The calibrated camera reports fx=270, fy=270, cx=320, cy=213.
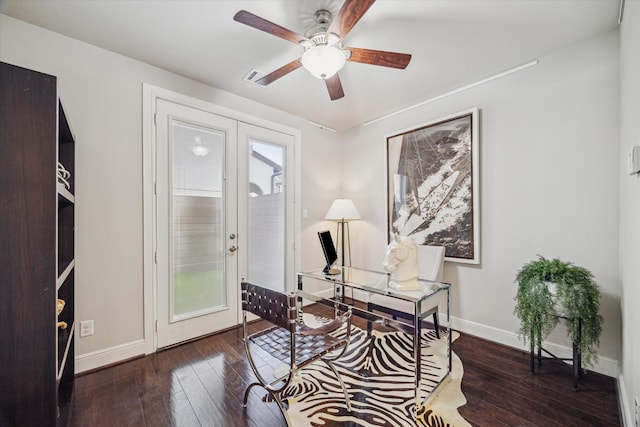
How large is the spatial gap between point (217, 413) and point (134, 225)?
5.31 feet

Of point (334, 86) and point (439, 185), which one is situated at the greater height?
point (334, 86)

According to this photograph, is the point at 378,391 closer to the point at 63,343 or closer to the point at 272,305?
the point at 272,305

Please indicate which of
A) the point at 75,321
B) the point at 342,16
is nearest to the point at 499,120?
the point at 342,16

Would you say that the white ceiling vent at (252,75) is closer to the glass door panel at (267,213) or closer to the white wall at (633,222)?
the glass door panel at (267,213)

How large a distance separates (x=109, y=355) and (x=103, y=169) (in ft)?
4.90

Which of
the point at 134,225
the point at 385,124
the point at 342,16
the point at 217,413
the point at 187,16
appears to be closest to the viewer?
the point at 342,16

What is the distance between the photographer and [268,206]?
3252 millimetres

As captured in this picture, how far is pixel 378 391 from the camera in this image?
1826mm

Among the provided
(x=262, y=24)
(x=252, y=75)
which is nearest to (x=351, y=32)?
(x=262, y=24)

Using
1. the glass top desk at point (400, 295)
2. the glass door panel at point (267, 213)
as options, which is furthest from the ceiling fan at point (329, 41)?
the glass top desk at point (400, 295)

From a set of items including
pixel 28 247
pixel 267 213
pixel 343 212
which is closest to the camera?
pixel 28 247

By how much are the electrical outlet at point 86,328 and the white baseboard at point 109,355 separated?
6.2 inches

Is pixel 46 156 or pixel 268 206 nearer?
pixel 46 156

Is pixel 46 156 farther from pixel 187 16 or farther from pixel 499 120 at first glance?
pixel 499 120
